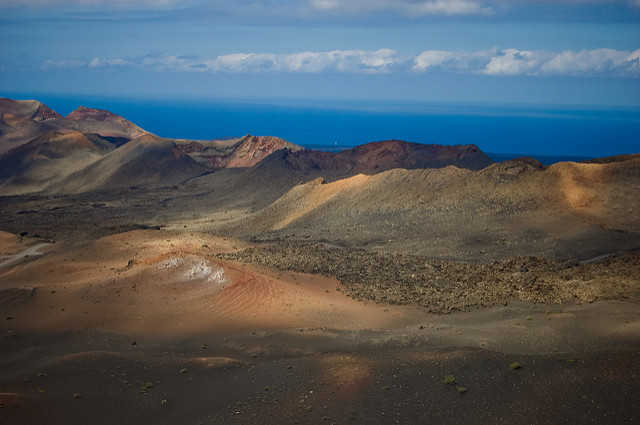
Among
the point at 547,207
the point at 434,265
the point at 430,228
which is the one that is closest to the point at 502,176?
the point at 547,207

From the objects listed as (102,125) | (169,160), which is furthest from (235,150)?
(102,125)

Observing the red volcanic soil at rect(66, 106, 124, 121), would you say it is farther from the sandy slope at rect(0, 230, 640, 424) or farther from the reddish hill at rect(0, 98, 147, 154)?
the sandy slope at rect(0, 230, 640, 424)

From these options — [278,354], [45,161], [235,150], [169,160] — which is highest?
[235,150]

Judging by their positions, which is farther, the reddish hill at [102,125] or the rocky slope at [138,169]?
the reddish hill at [102,125]

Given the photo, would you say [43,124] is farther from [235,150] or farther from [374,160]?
[374,160]

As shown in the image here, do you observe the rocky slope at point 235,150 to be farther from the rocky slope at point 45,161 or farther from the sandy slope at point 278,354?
the sandy slope at point 278,354

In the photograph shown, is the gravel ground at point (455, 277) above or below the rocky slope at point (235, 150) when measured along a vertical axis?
below

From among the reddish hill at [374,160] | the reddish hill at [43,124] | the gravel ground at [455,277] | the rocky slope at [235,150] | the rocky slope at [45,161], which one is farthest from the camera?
the reddish hill at [43,124]

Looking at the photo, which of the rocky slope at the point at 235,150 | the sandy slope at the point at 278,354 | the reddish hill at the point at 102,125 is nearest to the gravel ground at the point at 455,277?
the sandy slope at the point at 278,354

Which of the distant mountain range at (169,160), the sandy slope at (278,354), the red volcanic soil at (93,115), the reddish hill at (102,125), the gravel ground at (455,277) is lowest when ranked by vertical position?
the gravel ground at (455,277)

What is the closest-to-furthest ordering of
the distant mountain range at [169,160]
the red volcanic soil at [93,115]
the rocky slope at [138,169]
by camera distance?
the distant mountain range at [169,160] → the rocky slope at [138,169] → the red volcanic soil at [93,115]
